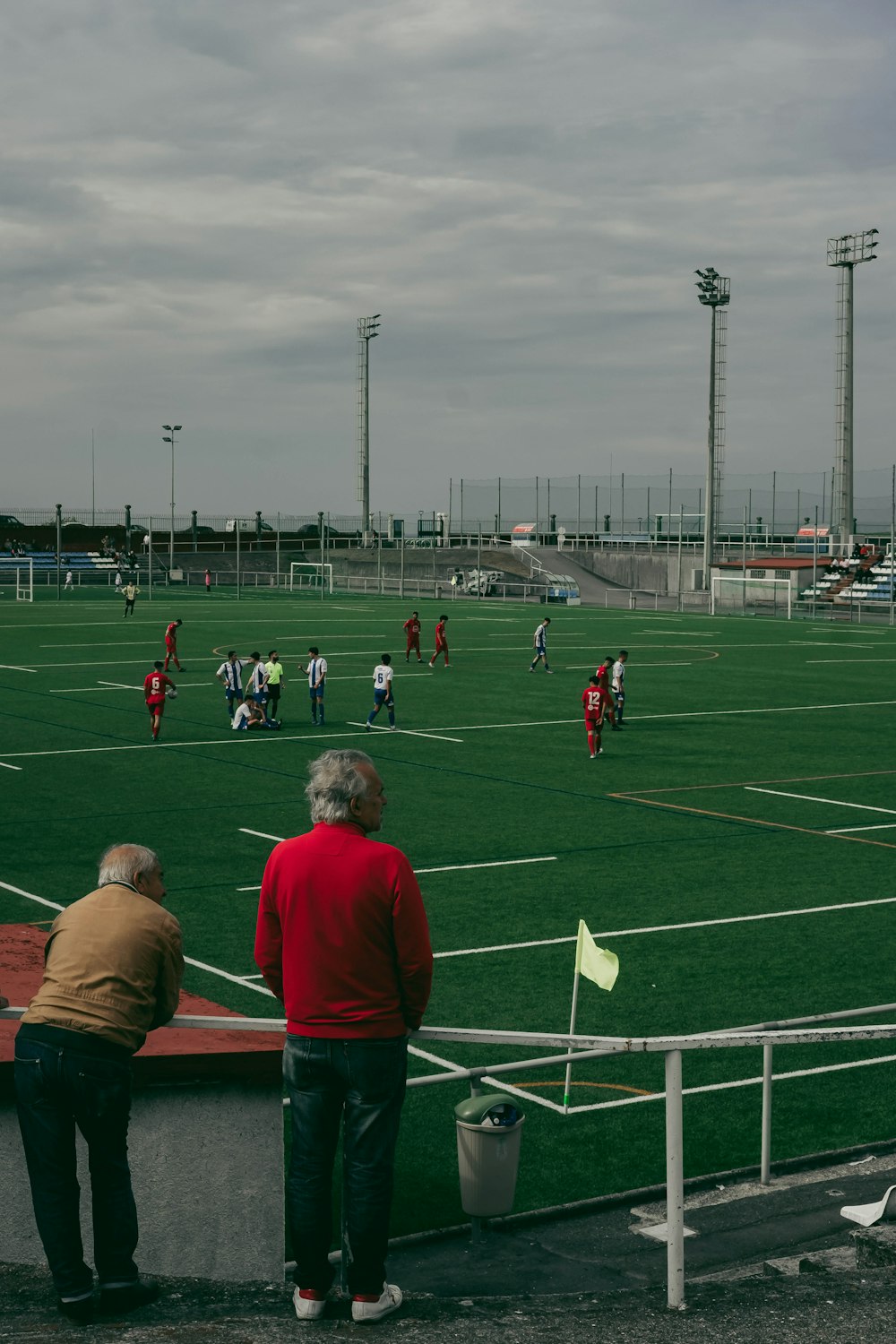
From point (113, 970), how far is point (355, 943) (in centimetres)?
87

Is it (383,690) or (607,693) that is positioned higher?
(607,693)

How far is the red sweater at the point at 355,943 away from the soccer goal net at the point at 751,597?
2850 inches

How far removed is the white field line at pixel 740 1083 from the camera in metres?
10.8

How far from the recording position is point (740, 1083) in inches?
444

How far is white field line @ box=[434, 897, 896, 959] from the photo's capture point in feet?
48.2

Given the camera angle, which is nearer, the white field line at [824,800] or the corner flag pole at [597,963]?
the corner flag pole at [597,963]

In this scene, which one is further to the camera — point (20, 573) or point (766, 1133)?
point (20, 573)

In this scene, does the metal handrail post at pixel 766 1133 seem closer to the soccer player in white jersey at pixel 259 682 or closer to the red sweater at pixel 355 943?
the red sweater at pixel 355 943

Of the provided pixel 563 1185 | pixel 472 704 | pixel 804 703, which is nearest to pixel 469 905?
pixel 563 1185

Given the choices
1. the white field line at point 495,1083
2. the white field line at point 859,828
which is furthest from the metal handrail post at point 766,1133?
the white field line at point 859,828

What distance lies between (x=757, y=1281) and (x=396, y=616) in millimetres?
66190

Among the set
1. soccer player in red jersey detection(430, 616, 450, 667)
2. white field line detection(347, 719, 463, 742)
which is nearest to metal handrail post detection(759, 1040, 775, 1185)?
white field line detection(347, 719, 463, 742)

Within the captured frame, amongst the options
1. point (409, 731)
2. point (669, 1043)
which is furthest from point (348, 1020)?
point (409, 731)

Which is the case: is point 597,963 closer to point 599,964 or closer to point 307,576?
point 599,964
